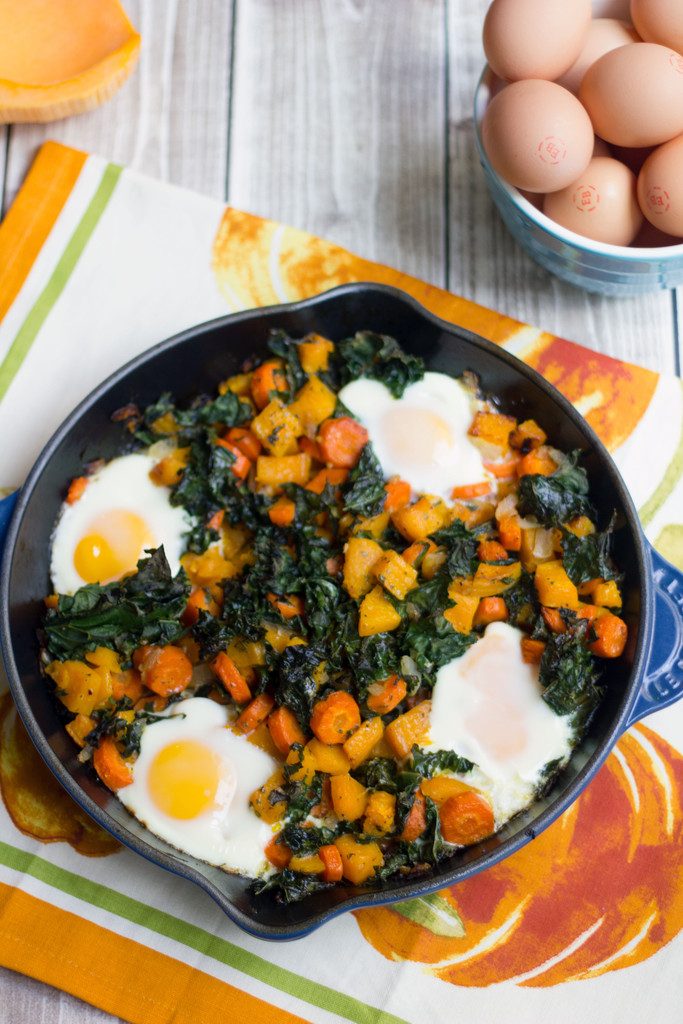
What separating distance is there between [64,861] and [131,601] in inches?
40.0

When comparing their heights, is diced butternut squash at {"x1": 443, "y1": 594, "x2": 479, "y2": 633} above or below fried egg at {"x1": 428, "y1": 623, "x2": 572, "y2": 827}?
above

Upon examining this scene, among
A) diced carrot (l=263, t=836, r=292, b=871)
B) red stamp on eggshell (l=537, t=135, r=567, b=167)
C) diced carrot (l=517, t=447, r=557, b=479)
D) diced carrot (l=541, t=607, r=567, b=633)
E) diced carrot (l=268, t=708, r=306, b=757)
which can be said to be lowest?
diced carrot (l=263, t=836, r=292, b=871)

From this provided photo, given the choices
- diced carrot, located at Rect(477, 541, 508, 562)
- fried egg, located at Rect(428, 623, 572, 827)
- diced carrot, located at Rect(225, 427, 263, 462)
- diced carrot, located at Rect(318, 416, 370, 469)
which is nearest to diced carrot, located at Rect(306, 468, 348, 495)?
diced carrot, located at Rect(318, 416, 370, 469)

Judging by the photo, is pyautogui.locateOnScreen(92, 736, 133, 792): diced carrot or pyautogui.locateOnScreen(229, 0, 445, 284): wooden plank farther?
pyautogui.locateOnScreen(229, 0, 445, 284): wooden plank

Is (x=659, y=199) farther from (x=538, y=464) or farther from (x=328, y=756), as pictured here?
(x=328, y=756)

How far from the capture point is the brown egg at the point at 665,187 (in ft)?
11.2

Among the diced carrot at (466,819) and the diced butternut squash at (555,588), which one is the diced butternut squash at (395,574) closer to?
the diced butternut squash at (555,588)

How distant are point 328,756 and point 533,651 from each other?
32.4 inches

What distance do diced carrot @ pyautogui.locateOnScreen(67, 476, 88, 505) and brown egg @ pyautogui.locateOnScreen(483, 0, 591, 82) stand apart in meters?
2.20

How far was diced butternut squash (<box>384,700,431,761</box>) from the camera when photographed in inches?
134

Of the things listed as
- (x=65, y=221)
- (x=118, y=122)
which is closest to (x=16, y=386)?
(x=65, y=221)

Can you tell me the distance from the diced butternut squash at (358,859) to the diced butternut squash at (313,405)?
5.09 ft

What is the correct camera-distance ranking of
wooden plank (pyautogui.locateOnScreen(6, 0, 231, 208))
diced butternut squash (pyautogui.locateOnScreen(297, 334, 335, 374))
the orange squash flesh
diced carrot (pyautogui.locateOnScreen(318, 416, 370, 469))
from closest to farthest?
diced carrot (pyautogui.locateOnScreen(318, 416, 370, 469))
diced butternut squash (pyautogui.locateOnScreen(297, 334, 335, 374))
the orange squash flesh
wooden plank (pyautogui.locateOnScreen(6, 0, 231, 208))

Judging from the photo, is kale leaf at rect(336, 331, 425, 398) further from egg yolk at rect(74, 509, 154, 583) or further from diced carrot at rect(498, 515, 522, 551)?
egg yolk at rect(74, 509, 154, 583)
